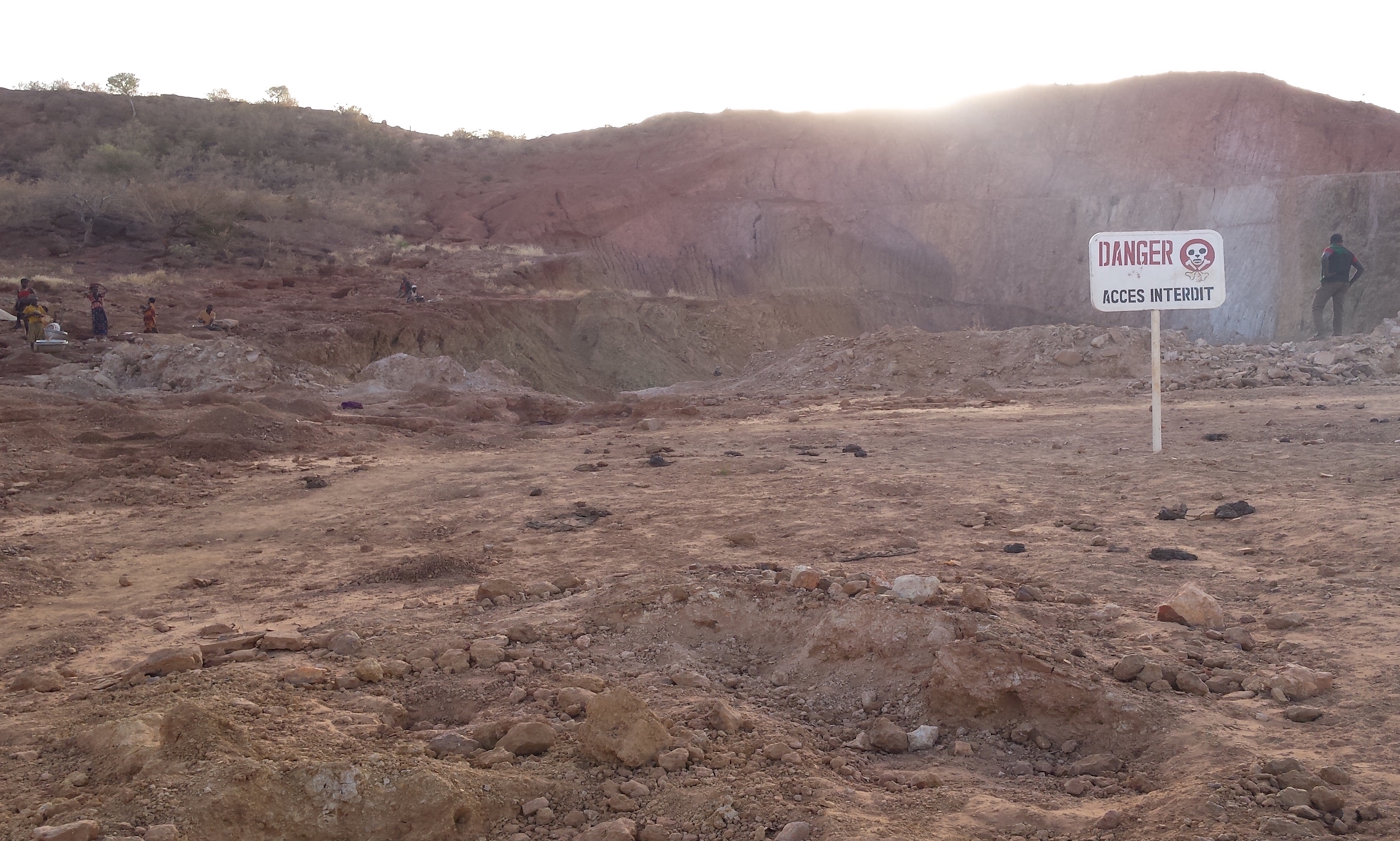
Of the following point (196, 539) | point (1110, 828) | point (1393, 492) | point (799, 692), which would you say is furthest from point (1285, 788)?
point (196, 539)

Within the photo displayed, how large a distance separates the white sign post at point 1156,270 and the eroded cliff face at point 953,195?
18.7m

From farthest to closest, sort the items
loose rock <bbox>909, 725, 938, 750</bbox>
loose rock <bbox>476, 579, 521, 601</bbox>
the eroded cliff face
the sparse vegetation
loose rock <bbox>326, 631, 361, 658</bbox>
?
the sparse vegetation → the eroded cliff face → loose rock <bbox>476, 579, 521, 601</bbox> → loose rock <bbox>326, 631, 361, 658</bbox> → loose rock <bbox>909, 725, 938, 750</bbox>

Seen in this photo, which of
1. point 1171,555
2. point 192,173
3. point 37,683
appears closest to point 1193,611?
point 1171,555

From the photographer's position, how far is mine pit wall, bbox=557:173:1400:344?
23969 millimetres

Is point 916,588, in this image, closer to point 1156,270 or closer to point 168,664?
point 168,664

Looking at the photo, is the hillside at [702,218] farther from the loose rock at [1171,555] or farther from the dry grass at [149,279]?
the loose rock at [1171,555]

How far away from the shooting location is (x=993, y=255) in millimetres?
31047

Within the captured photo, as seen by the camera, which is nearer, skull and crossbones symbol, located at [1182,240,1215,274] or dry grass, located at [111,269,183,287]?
skull and crossbones symbol, located at [1182,240,1215,274]

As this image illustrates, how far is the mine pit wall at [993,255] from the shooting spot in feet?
78.6

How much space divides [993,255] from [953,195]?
2.65m

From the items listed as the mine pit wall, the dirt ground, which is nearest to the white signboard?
the dirt ground

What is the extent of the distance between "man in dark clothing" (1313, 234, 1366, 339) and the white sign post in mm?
11246

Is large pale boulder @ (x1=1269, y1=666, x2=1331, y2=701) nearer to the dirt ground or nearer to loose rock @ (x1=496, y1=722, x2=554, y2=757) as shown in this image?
the dirt ground

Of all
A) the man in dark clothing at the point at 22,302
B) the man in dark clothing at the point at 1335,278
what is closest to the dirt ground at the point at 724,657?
the man in dark clothing at the point at 22,302
